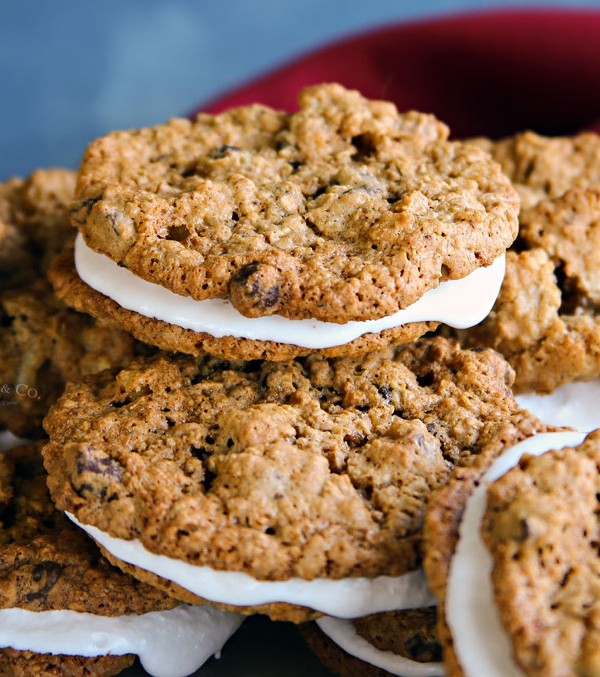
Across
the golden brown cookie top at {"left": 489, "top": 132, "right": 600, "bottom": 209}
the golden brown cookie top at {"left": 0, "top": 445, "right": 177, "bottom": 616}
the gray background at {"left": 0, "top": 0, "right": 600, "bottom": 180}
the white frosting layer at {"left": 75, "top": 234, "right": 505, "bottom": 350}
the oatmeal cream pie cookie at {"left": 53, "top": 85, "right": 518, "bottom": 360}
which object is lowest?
the gray background at {"left": 0, "top": 0, "right": 600, "bottom": 180}

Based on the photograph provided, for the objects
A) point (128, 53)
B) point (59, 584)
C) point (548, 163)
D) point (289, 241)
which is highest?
point (289, 241)

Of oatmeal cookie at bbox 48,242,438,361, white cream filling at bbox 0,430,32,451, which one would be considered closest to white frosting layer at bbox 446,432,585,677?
oatmeal cookie at bbox 48,242,438,361

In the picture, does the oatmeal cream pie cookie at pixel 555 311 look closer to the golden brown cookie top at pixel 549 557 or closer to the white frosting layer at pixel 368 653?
the golden brown cookie top at pixel 549 557

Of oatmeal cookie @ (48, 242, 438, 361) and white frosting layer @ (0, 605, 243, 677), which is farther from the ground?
oatmeal cookie @ (48, 242, 438, 361)

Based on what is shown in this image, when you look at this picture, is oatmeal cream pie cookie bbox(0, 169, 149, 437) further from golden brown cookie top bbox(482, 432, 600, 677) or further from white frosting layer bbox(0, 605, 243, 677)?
golden brown cookie top bbox(482, 432, 600, 677)

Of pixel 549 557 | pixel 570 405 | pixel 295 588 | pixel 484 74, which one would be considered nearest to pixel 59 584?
pixel 295 588

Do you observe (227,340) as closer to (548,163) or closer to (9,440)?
(9,440)

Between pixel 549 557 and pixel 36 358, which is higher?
pixel 549 557
